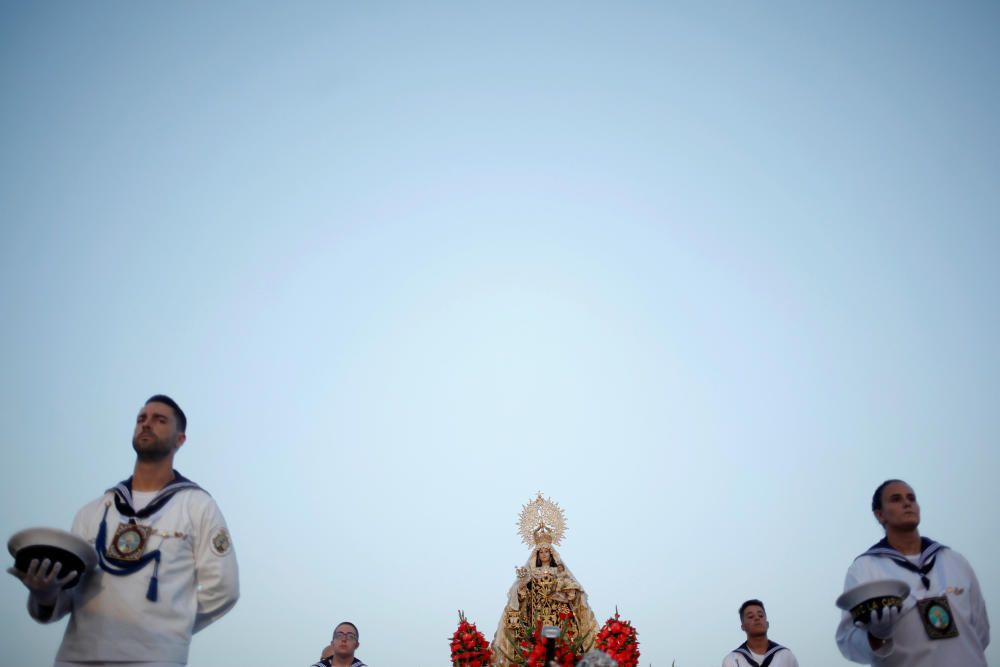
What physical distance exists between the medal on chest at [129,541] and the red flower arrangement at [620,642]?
7174 millimetres

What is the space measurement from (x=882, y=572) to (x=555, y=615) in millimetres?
7991

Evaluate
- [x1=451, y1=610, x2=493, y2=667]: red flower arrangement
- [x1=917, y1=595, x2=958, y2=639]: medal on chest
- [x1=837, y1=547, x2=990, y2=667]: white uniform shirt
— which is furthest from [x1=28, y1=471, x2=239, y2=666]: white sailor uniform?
[x1=451, y1=610, x2=493, y2=667]: red flower arrangement

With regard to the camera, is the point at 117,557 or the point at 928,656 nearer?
the point at 117,557

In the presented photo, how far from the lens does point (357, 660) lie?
11.3 meters

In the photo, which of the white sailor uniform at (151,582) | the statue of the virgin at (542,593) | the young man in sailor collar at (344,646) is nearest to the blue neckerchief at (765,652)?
the statue of the virgin at (542,593)

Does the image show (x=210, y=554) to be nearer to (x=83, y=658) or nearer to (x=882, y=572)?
(x=83, y=658)

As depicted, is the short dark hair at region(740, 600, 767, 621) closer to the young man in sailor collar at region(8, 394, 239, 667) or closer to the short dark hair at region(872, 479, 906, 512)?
the short dark hair at region(872, 479, 906, 512)

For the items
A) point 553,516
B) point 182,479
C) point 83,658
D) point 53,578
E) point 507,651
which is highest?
point 553,516

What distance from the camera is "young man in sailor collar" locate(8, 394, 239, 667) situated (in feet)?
17.4

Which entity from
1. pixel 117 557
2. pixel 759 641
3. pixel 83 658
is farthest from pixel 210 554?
pixel 759 641

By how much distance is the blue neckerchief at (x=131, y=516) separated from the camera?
18.3 feet

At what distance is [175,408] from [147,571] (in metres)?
1.35

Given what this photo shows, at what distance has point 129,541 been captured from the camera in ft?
18.9

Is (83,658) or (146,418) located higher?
(146,418)
